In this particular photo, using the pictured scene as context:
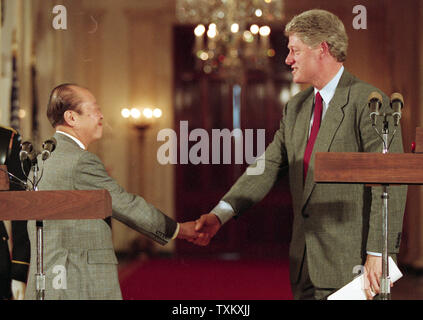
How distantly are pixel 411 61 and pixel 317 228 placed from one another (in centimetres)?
559

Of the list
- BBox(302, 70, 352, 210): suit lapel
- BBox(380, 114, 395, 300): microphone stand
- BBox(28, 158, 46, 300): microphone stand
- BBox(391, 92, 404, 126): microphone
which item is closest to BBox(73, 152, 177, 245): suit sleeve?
BBox(28, 158, 46, 300): microphone stand

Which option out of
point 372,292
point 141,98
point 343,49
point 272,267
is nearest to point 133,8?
point 141,98

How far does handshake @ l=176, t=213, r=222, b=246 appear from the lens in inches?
129

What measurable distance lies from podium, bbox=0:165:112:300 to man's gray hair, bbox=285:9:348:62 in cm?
128

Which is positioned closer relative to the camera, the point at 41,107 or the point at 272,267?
the point at 41,107

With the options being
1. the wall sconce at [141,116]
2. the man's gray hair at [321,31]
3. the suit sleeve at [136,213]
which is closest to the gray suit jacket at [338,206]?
the man's gray hair at [321,31]

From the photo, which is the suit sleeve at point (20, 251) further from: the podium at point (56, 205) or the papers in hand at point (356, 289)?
the papers in hand at point (356, 289)

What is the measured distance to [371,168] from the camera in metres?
2.33

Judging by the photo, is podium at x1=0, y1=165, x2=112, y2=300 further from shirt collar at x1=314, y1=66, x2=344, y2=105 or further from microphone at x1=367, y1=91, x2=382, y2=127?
shirt collar at x1=314, y1=66, x2=344, y2=105

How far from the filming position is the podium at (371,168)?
7.62ft

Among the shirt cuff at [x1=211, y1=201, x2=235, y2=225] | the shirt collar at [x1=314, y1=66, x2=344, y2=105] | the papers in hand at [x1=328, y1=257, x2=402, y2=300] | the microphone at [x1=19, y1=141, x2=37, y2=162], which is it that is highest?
the shirt collar at [x1=314, y1=66, x2=344, y2=105]

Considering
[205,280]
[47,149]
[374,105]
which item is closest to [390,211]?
[374,105]

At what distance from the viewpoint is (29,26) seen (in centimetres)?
536
